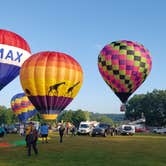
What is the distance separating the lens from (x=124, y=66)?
46.7 m

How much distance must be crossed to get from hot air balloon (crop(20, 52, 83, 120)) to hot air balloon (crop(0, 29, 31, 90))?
136 inches

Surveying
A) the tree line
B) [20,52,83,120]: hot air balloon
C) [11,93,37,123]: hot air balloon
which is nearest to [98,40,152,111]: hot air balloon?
[20,52,83,120]: hot air balloon

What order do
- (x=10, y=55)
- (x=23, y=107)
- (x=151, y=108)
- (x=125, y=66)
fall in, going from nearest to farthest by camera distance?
(x=10, y=55), (x=125, y=66), (x=23, y=107), (x=151, y=108)

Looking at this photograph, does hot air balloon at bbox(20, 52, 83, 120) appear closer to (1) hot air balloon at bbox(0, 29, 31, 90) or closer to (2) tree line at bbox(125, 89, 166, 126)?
(1) hot air balloon at bbox(0, 29, 31, 90)

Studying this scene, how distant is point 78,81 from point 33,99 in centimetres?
573

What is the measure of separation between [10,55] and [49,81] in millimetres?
7207

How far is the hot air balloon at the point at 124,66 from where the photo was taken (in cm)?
4678

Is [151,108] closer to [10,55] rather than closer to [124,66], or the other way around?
[124,66]

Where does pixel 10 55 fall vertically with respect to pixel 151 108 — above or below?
above

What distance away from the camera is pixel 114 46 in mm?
48500

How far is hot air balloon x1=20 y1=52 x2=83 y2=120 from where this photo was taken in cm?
3766

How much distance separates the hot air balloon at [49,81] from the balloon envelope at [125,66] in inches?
384

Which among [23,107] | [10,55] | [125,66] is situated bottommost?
[23,107]

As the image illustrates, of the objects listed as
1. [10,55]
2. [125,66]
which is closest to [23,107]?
[10,55]
